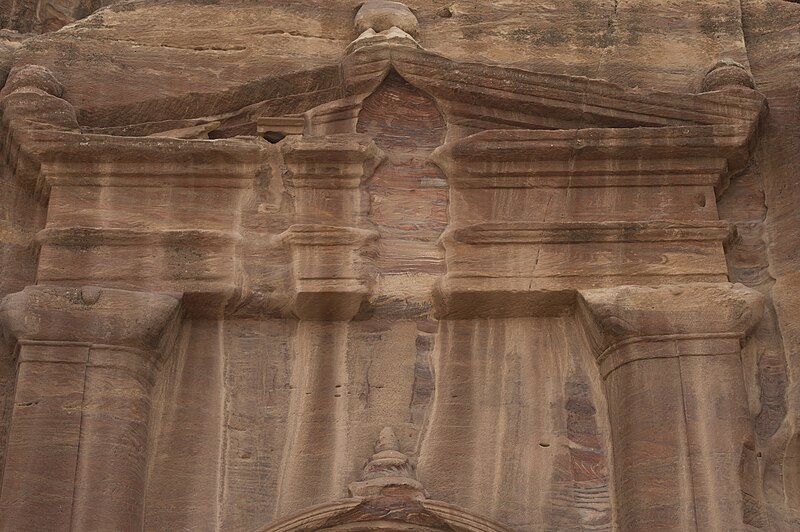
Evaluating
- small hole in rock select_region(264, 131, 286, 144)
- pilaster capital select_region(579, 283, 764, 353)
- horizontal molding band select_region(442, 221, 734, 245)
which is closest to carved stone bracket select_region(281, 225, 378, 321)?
horizontal molding band select_region(442, 221, 734, 245)

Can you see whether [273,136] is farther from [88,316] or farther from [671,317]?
[671,317]

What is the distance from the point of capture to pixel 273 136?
378 inches

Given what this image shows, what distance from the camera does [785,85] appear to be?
10.0m

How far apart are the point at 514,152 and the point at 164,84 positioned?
2302 mm

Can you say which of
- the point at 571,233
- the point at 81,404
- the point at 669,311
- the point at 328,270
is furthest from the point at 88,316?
the point at 669,311

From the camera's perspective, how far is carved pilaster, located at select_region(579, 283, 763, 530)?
8.27 m

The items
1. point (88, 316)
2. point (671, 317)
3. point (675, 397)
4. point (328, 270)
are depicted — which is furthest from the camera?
point (328, 270)

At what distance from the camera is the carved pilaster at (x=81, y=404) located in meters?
8.16

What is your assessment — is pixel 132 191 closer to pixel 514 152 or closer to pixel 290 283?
pixel 290 283

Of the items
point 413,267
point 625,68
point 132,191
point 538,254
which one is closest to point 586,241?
point 538,254

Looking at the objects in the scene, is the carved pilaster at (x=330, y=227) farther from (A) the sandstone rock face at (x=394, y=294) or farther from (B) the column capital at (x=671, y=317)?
(B) the column capital at (x=671, y=317)

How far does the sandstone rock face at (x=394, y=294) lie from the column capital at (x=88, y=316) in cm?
1

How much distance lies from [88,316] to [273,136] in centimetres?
166

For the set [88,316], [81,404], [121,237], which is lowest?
[81,404]
